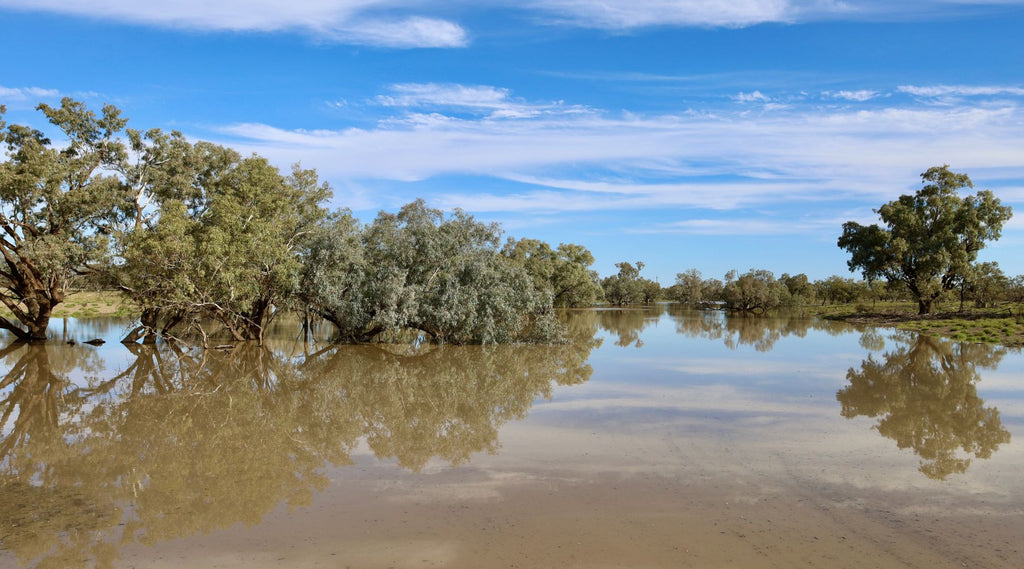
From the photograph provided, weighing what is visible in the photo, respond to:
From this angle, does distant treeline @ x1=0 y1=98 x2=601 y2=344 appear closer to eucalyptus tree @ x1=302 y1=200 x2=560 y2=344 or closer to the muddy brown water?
eucalyptus tree @ x1=302 y1=200 x2=560 y2=344

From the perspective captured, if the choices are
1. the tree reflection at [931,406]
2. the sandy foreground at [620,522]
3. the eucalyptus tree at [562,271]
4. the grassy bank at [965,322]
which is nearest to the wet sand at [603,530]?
the sandy foreground at [620,522]

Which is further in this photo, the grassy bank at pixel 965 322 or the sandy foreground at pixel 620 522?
the grassy bank at pixel 965 322

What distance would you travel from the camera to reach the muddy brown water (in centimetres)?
633

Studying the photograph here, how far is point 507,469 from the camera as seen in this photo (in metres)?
9.14

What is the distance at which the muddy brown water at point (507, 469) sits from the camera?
20.8 ft

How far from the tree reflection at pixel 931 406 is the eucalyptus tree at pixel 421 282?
47.1ft

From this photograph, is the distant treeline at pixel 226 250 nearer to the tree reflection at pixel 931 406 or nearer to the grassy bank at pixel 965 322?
the tree reflection at pixel 931 406

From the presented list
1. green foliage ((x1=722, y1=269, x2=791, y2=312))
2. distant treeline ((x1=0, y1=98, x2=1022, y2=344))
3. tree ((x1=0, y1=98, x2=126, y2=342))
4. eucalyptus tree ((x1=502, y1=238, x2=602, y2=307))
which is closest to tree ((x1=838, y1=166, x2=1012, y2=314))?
green foliage ((x1=722, y1=269, x2=791, y2=312))

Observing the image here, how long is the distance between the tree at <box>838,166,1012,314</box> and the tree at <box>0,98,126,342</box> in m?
54.1

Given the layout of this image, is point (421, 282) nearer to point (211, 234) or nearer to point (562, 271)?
point (211, 234)

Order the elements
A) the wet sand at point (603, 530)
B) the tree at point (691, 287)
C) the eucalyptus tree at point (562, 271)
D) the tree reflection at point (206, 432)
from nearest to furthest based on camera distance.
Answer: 1. the wet sand at point (603, 530)
2. the tree reflection at point (206, 432)
3. the eucalyptus tree at point (562, 271)
4. the tree at point (691, 287)

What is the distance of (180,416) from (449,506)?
27.4 ft

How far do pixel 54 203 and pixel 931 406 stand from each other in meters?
31.0

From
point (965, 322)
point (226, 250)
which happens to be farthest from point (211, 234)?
point (965, 322)
